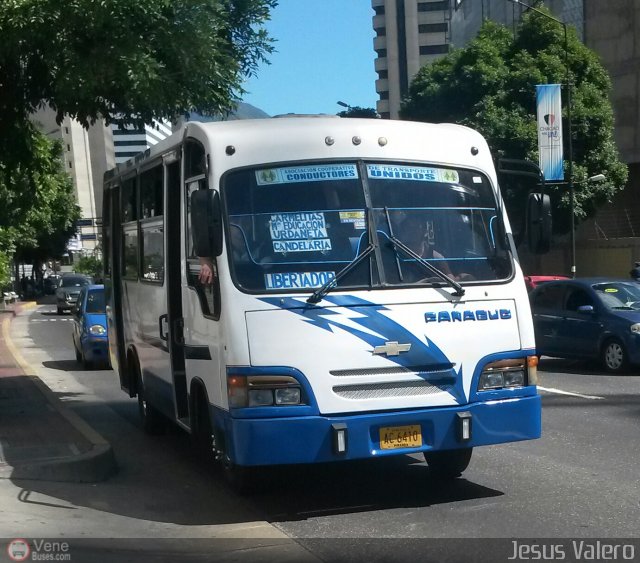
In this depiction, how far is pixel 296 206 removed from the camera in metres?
7.85

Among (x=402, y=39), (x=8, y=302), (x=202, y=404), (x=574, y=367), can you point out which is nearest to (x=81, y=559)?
(x=202, y=404)

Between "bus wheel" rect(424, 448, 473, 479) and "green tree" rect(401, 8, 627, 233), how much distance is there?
26.1 metres

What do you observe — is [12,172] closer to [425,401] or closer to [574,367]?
[425,401]

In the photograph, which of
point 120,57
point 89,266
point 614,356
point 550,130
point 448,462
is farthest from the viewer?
point 89,266

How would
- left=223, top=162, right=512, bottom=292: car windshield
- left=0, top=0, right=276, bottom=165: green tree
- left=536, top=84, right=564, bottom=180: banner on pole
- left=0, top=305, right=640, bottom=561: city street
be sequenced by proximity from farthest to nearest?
left=536, top=84, right=564, bottom=180: banner on pole < left=0, top=0, right=276, bottom=165: green tree < left=223, top=162, right=512, bottom=292: car windshield < left=0, top=305, right=640, bottom=561: city street

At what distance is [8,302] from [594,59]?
3772cm

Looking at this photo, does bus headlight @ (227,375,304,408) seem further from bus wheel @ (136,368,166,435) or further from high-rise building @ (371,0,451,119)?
high-rise building @ (371,0,451,119)

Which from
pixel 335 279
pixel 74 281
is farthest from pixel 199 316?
pixel 74 281

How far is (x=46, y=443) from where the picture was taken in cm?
1007

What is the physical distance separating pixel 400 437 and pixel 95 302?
48.4 ft

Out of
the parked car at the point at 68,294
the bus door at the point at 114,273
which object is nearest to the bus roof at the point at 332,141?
the bus door at the point at 114,273

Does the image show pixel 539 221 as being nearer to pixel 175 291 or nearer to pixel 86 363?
pixel 175 291

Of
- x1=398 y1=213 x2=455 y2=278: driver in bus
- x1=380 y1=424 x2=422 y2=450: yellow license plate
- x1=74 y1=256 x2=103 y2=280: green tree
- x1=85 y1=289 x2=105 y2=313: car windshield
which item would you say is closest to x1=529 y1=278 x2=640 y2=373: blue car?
x1=85 y1=289 x2=105 y2=313: car windshield

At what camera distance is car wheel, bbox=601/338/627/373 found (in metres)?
16.2
